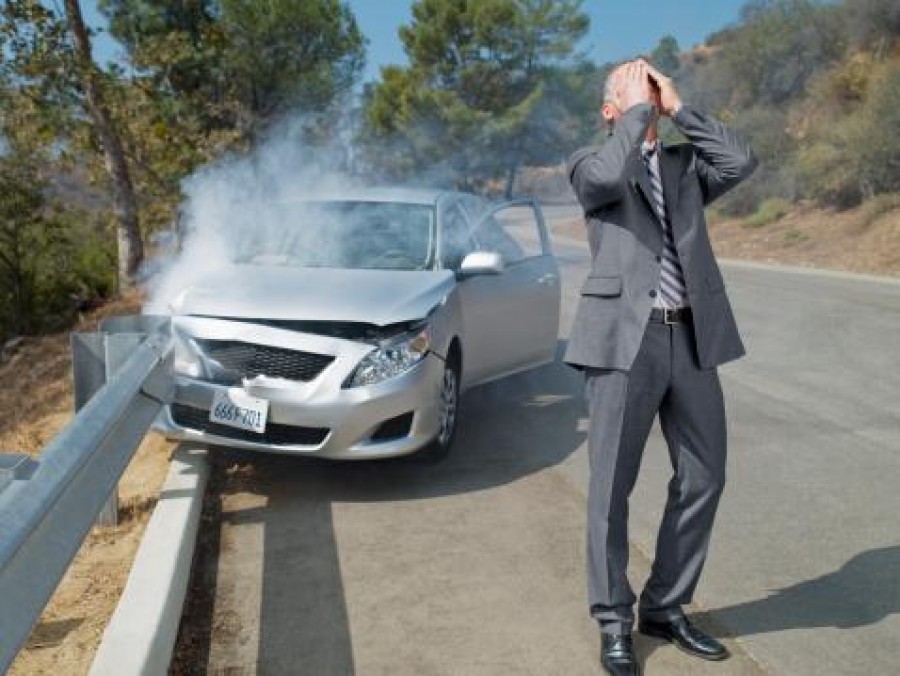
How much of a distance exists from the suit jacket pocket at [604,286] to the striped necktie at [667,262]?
158 mm

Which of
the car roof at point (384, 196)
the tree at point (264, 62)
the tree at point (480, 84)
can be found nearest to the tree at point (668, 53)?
the tree at point (480, 84)

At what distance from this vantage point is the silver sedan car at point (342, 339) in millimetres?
4781

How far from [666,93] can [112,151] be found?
37.5 ft

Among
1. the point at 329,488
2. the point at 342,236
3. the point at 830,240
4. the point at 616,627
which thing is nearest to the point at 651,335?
the point at 616,627

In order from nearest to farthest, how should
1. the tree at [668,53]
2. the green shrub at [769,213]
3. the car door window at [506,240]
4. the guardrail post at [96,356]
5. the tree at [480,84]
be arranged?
the guardrail post at [96,356] → the car door window at [506,240] → the green shrub at [769,213] → the tree at [480,84] → the tree at [668,53]

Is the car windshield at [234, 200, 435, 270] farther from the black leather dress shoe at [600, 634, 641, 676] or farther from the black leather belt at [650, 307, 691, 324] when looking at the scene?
the black leather dress shoe at [600, 634, 641, 676]

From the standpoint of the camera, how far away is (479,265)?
573cm

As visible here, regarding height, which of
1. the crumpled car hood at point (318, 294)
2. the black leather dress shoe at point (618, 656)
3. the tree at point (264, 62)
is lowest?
the black leather dress shoe at point (618, 656)

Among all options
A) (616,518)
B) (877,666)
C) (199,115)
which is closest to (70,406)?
(616,518)

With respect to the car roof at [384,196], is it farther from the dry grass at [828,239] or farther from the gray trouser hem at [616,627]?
the dry grass at [828,239]

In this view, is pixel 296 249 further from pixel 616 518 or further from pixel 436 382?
pixel 616 518

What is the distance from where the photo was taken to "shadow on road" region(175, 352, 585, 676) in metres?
3.51

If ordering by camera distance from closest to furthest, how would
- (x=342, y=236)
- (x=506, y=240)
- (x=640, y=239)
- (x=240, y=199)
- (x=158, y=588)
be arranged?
1. (x=640, y=239)
2. (x=158, y=588)
3. (x=342, y=236)
4. (x=506, y=240)
5. (x=240, y=199)

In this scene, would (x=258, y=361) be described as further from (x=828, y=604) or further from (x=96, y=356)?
(x=828, y=604)
